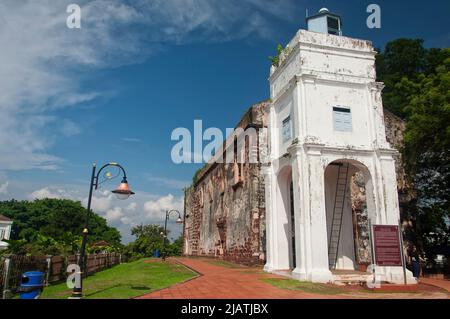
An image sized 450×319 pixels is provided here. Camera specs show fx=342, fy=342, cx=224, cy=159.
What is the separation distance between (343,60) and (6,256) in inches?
462

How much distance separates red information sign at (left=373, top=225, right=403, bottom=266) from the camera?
884 cm

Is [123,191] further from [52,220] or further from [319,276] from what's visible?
[52,220]

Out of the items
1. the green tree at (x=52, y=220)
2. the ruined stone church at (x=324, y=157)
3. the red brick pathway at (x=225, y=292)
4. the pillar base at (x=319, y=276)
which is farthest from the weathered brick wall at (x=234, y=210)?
the green tree at (x=52, y=220)

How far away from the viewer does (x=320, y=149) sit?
34.1ft

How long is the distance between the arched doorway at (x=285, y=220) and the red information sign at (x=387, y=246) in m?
3.58

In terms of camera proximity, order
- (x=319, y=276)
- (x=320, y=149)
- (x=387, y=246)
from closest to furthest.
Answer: (x=387, y=246) < (x=319, y=276) < (x=320, y=149)

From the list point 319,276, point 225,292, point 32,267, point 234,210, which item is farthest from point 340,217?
point 32,267

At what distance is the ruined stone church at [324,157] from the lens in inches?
390

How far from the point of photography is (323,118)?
10.9 m

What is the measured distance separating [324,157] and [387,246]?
3.05 meters

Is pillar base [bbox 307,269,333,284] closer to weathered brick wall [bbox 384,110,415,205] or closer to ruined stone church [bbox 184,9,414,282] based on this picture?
ruined stone church [bbox 184,9,414,282]

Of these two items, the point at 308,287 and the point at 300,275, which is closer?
the point at 308,287
